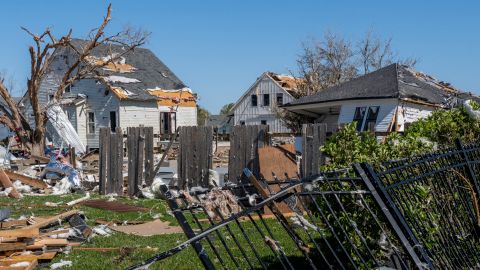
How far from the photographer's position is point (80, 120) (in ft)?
127

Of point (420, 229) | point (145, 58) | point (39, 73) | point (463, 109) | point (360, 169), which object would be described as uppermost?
point (145, 58)

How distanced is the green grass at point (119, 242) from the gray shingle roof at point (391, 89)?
13.6 meters

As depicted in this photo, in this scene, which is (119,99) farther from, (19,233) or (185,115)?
(19,233)

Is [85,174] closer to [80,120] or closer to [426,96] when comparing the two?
[426,96]

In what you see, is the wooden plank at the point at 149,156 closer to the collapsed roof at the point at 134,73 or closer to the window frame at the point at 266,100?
the collapsed roof at the point at 134,73

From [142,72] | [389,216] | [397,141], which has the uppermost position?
[142,72]

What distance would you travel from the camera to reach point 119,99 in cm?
3706

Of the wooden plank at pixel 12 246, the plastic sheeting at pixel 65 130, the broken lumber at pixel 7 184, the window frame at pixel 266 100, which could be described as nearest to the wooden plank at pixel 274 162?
the wooden plank at pixel 12 246

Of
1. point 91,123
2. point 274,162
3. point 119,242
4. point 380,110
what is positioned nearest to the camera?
point 119,242

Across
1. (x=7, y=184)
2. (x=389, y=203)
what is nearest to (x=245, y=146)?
(x=7, y=184)

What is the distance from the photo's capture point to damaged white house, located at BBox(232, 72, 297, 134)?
46.5 meters

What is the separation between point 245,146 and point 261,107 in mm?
35723

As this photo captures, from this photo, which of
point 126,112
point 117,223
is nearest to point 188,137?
point 117,223

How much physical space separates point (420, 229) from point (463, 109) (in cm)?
317
